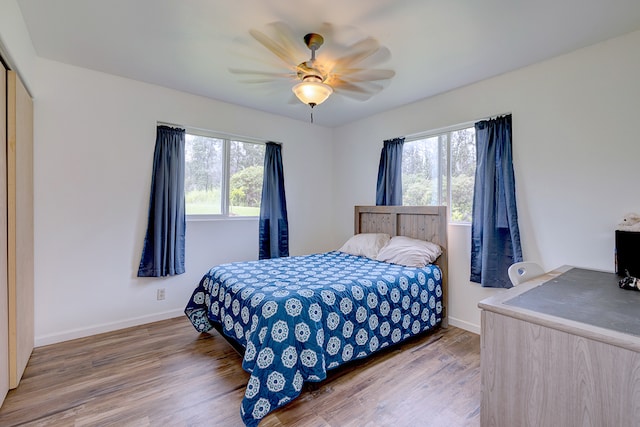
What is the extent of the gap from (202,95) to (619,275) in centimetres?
409

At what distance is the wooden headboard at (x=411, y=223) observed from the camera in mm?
3123

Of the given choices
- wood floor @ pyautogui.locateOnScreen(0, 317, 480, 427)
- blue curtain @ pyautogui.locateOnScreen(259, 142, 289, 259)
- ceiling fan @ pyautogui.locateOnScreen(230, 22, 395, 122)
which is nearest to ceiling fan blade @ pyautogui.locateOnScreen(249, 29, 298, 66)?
ceiling fan @ pyautogui.locateOnScreen(230, 22, 395, 122)

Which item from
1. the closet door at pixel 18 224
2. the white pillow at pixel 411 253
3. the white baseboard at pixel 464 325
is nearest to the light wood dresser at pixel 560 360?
the white pillow at pixel 411 253

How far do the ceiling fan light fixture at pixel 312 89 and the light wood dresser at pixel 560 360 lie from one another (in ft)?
5.75

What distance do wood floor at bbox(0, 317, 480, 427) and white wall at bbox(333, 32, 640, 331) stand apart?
1.12 m

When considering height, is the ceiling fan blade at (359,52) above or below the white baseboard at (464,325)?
above

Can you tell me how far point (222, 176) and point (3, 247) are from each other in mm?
2083

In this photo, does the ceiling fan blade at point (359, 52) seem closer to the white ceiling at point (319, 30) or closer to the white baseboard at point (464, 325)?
the white ceiling at point (319, 30)

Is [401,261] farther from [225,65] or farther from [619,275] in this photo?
[225,65]

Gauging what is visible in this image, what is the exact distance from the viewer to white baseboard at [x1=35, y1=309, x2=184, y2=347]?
2.59 meters

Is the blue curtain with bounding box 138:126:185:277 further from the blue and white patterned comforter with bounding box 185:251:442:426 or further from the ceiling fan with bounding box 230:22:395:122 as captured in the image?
the ceiling fan with bounding box 230:22:395:122

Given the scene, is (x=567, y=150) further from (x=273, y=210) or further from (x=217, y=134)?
(x=217, y=134)

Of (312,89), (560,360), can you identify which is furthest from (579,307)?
(312,89)

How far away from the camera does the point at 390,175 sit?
369 centimetres
